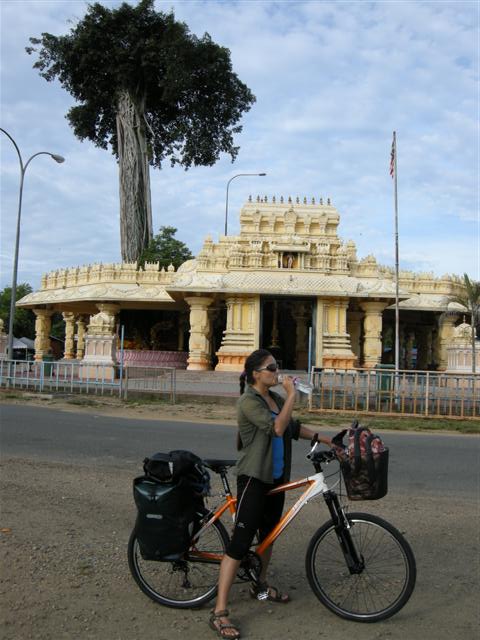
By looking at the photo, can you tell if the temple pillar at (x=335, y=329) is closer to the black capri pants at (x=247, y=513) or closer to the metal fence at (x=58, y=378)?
the metal fence at (x=58, y=378)

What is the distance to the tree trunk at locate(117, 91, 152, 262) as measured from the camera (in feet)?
124

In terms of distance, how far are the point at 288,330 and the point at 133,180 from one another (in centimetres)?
1402

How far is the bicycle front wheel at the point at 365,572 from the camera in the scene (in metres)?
3.66

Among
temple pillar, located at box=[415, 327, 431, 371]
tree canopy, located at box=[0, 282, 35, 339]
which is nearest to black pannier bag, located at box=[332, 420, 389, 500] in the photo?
temple pillar, located at box=[415, 327, 431, 371]

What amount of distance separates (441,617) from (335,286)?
2115 cm

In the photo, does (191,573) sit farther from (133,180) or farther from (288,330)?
(133,180)

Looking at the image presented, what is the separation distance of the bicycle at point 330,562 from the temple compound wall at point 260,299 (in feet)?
60.1

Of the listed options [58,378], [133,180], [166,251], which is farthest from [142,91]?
[58,378]

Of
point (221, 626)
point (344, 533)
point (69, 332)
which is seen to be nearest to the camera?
point (221, 626)

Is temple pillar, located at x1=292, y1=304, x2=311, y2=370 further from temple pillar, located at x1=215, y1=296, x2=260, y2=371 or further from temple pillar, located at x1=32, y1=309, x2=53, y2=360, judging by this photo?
temple pillar, located at x1=32, y1=309, x2=53, y2=360

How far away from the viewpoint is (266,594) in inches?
152

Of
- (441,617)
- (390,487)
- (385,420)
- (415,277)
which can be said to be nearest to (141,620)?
(441,617)

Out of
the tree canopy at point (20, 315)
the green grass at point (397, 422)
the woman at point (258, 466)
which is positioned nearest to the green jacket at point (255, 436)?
the woman at point (258, 466)

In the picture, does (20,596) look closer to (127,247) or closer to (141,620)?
(141,620)
